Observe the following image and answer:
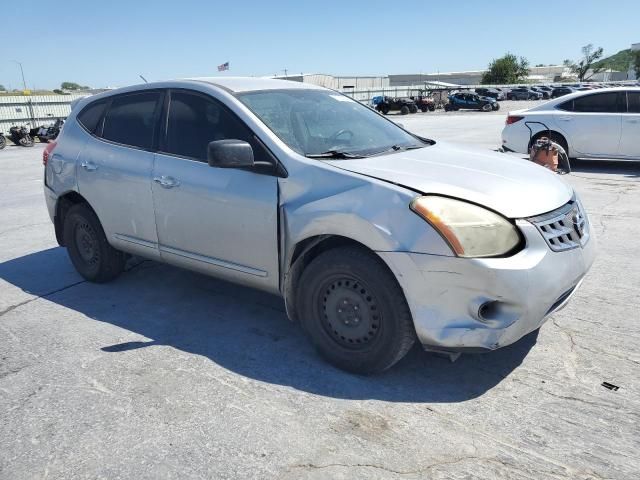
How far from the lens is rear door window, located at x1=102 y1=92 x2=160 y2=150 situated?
4.21 meters

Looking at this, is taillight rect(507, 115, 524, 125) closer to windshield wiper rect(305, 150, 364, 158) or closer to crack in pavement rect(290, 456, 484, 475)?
windshield wiper rect(305, 150, 364, 158)

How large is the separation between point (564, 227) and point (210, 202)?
220cm

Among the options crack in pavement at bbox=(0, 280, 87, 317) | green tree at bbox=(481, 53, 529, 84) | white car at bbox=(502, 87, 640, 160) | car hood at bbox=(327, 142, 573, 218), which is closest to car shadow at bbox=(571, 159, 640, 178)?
white car at bbox=(502, 87, 640, 160)

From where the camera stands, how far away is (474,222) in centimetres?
276

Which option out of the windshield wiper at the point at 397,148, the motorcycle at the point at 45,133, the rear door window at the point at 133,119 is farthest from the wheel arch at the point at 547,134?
the motorcycle at the point at 45,133

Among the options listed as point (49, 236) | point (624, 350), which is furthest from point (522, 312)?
point (49, 236)

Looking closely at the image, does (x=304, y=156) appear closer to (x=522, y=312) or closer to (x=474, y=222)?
(x=474, y=222)

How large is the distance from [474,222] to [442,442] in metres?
1.09

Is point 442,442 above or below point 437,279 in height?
below

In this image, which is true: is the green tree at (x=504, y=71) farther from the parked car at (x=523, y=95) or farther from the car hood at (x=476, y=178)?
the car hood at (x=476, y=178)

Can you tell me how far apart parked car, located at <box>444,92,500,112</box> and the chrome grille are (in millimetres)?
42363

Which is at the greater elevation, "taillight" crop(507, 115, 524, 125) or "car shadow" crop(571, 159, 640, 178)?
"taillight" crop(507, 115, 524, 125)

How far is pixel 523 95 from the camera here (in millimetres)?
57906

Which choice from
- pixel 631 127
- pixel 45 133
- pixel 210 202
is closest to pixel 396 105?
pixel 45 133
